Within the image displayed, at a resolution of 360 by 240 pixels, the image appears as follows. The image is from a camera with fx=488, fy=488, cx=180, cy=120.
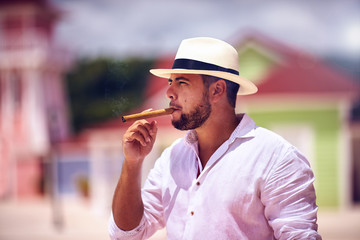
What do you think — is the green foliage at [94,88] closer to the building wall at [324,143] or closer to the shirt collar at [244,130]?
the building wall at [324,143]

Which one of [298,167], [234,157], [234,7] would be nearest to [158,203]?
[234,157]

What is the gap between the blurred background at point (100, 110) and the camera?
13.2 m

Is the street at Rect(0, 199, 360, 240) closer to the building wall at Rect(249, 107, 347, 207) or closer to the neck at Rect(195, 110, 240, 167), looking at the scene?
the building wall at Rect(249, 107, 347, 207)

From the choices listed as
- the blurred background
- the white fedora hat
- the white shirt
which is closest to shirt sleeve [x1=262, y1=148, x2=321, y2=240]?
the white shirt

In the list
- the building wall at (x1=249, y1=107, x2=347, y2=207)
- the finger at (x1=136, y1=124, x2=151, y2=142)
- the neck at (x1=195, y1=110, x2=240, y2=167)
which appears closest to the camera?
the finger at (x1=136, y1=124, x2=151, y2=142)

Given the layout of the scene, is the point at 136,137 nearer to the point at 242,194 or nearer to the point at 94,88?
the point at 242,194

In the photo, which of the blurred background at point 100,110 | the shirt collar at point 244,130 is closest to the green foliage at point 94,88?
the blurred background at point 100,110

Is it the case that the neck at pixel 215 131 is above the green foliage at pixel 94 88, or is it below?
above

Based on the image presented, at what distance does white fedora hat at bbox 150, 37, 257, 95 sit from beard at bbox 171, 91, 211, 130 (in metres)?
0.13

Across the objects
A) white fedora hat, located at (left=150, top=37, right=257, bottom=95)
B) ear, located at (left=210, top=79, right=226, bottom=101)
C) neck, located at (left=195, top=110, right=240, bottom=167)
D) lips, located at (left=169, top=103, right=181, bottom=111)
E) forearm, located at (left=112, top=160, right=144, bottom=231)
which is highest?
white fedora hat, located at (left=150, top=37, right=257, bottom=95)

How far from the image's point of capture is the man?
6.89 feet

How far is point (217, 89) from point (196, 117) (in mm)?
183

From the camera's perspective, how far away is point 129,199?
2.32 metres

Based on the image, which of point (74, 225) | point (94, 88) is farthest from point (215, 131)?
point (94, 88)
